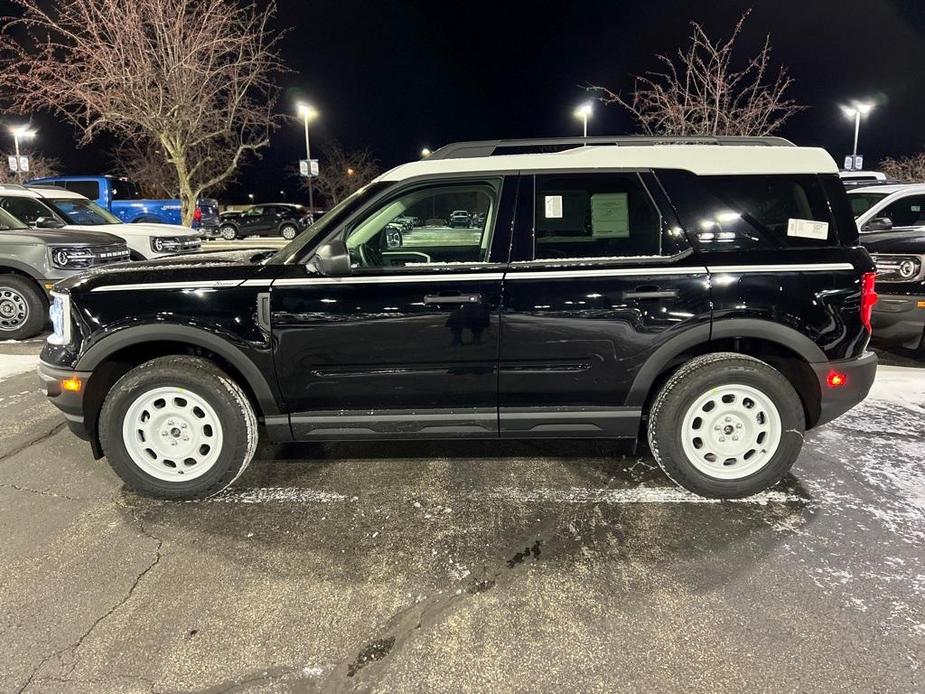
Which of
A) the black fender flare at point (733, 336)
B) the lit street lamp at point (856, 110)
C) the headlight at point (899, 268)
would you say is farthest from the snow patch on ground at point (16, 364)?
the lit street lamp at point (856, 110)

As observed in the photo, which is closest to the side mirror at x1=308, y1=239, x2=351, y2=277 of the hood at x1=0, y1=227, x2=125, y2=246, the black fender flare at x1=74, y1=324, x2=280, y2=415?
the black fender flare at x1=74, y1=324, x2=280, y2=415

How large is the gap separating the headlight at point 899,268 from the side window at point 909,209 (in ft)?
6.15

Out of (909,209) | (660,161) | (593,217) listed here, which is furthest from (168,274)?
(909,209)

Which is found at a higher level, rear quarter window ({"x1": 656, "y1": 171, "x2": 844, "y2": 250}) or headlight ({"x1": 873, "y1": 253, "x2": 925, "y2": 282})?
rear quarter window ({"x1": 656, "y1": 171, "x2": 844, "y2": 250})

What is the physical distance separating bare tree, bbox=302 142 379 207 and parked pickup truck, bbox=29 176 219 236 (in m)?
37.2

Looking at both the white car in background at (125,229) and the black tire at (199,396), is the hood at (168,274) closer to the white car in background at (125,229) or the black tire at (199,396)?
the black tire at (199,396)

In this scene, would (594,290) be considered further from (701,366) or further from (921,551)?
(921,551)

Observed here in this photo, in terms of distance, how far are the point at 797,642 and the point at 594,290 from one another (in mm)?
1843

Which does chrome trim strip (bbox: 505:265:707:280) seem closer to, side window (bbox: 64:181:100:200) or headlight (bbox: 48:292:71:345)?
headlight (bbox: 48:292:71:345)

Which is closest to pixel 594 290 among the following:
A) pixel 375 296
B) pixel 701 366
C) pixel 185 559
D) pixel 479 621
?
pixel 701 366

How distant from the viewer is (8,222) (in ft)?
27.8

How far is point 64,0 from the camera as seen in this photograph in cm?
1256

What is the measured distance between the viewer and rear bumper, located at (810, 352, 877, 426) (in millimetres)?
3492

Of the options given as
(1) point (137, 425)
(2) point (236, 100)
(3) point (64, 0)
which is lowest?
(1) point (137, 425)
